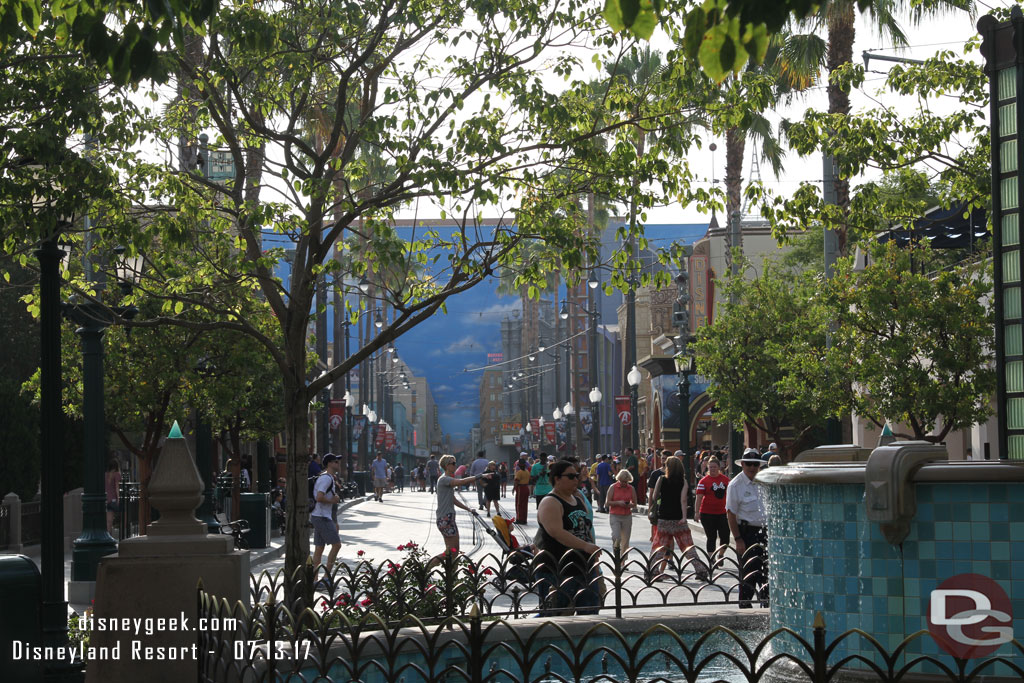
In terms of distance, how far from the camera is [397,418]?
522ft

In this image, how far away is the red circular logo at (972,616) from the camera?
19.4ft

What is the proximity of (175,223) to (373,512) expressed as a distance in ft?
106

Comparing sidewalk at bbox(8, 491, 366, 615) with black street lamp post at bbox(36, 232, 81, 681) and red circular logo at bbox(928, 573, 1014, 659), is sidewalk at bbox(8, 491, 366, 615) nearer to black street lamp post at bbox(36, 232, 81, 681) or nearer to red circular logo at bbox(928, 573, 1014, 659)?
black street lamp post at bbox(36, 232, 81, 681)

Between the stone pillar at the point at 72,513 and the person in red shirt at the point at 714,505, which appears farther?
the stone pillar at the point at 72,513

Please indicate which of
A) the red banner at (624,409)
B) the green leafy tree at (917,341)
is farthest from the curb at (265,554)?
the red banner at (624,409)

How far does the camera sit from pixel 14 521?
25.3m

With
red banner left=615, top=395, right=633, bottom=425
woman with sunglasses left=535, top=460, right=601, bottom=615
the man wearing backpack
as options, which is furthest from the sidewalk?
red banner left=615, top=395, right=633, bottom=425

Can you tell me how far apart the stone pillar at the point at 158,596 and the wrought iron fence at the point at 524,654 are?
40 cm

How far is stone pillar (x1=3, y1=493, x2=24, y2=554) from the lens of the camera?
25.2m

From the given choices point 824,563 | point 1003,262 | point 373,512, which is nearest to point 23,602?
point 824,563

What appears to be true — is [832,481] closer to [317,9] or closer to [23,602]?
[23,602]

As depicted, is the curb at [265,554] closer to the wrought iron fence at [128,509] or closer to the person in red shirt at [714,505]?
the wrought iron fence at [128,509]

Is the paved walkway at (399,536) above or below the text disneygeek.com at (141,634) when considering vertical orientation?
below

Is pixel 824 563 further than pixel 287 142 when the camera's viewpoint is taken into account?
No
